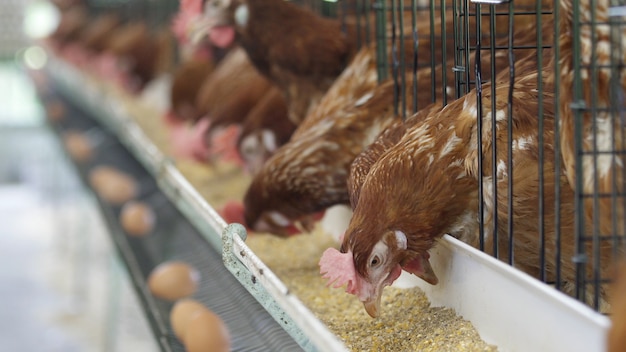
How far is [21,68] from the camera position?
8.15 meters

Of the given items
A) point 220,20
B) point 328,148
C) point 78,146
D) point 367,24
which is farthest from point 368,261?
point 78,146

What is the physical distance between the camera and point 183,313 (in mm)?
1684

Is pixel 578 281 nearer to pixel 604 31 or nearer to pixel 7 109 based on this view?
pixel 604 31

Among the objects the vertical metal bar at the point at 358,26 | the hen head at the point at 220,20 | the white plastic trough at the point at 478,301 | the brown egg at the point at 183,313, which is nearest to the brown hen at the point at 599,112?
the white plastic trough at the point at 478,301

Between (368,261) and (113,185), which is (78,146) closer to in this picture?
(113,185)

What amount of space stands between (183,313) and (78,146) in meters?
2.40

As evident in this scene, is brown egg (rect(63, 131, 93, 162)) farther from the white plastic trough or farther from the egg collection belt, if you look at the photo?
the white plastic trough

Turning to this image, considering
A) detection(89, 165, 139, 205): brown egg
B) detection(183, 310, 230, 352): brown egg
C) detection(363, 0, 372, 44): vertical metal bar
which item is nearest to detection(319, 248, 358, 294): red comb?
detection(183, 310, 230, 352): brown egg

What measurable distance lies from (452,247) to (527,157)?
19 centimetres

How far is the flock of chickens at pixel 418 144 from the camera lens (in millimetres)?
1096

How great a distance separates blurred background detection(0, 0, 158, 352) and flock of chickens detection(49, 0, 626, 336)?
71 cm

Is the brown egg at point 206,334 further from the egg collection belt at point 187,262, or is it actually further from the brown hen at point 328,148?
the brown hen at point 328,148

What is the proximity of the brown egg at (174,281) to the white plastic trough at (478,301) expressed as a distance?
0.24 m

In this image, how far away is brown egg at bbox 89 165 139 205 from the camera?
2942mm
